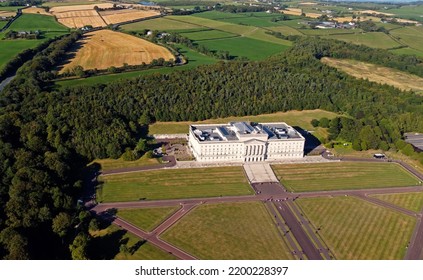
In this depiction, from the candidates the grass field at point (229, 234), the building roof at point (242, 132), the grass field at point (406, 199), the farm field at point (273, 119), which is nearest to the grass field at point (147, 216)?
the grass field at point (229, 234)

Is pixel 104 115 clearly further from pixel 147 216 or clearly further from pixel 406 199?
pixel 406 199

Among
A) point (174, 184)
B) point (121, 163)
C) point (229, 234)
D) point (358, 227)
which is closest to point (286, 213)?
point (358, 227)

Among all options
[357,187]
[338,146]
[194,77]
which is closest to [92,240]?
[357,187]

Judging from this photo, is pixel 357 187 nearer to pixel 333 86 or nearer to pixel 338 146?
pixel 338 146

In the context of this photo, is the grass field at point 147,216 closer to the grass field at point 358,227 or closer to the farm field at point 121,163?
the farm field at point 121,163

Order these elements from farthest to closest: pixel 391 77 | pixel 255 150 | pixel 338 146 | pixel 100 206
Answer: pixel 391 77, pixel 338 146, pixel 255 150, pixel 100 206

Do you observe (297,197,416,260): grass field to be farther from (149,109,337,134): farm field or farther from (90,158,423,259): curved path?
(149,109,337,134): farm field
